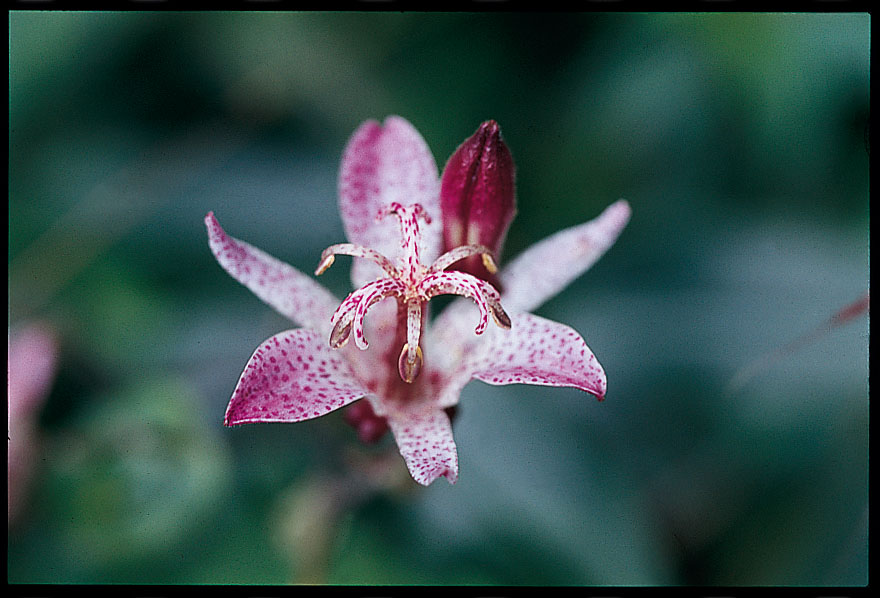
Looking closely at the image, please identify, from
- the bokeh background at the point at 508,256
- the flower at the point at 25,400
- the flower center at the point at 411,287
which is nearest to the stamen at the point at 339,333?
the flower center at the point at 411,287

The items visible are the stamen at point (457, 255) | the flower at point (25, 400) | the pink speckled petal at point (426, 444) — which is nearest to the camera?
the pink speckled petal at point (426, 444)

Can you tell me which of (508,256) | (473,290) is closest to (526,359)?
(473,290)

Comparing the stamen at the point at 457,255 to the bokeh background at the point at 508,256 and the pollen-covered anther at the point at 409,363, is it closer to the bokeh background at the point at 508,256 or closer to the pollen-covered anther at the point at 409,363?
the pollen-covered anther at the point at 409,363

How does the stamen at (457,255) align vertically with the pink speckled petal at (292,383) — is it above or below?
above

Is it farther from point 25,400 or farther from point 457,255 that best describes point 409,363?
point 25,400

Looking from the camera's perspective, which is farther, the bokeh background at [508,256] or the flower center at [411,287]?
the bokeh background at [508,256]

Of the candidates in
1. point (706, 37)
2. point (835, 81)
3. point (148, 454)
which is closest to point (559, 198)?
point (706, 37)
